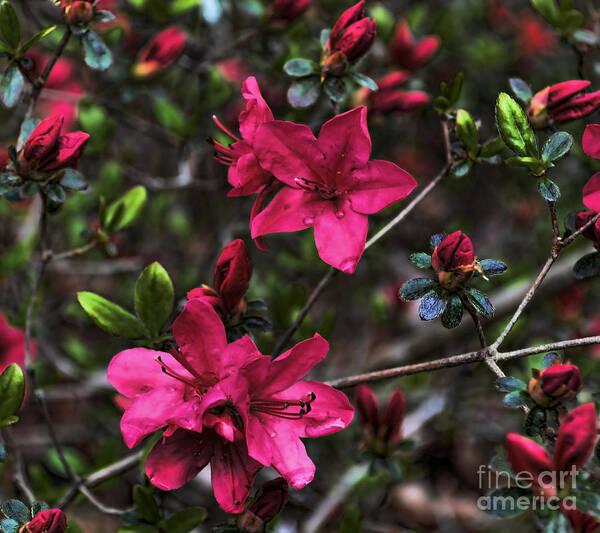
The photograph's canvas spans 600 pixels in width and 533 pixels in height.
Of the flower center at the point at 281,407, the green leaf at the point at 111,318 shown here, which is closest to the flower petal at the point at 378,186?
the flower center at the point at 281,407

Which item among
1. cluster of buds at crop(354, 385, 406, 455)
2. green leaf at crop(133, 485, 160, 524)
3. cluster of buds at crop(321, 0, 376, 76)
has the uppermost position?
cluster of buds at crop(321, 0, 376, 76)

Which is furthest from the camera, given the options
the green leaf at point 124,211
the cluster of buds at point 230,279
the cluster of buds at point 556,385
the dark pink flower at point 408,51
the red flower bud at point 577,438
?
the dark pink flower at point 408,51

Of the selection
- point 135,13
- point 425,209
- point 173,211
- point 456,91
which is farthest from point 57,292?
point 456,91

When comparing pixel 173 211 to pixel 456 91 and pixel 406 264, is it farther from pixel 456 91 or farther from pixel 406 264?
pixel 456 91

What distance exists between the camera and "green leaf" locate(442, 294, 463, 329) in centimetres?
116

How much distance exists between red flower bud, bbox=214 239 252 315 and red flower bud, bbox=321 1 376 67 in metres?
0.48

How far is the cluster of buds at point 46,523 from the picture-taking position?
107 centimetres

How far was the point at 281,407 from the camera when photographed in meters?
1.14

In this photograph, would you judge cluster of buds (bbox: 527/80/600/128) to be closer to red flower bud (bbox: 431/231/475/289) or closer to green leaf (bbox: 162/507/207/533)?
red flower bud (bbox: 431/231/475/289)

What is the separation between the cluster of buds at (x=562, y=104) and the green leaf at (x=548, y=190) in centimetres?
24

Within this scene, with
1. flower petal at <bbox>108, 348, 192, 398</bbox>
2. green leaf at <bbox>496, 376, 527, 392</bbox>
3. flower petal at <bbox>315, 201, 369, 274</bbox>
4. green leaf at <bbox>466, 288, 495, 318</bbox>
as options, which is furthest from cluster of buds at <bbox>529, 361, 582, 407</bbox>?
flower petal at <bbox>108, 348, 192, 398</bbox>

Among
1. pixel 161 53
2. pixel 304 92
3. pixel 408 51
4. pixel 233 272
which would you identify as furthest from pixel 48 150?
pixel 408 51

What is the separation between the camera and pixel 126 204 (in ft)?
5.40

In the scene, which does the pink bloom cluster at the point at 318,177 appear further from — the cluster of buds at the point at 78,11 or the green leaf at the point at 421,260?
the cluster of buds at the point at 78,11
